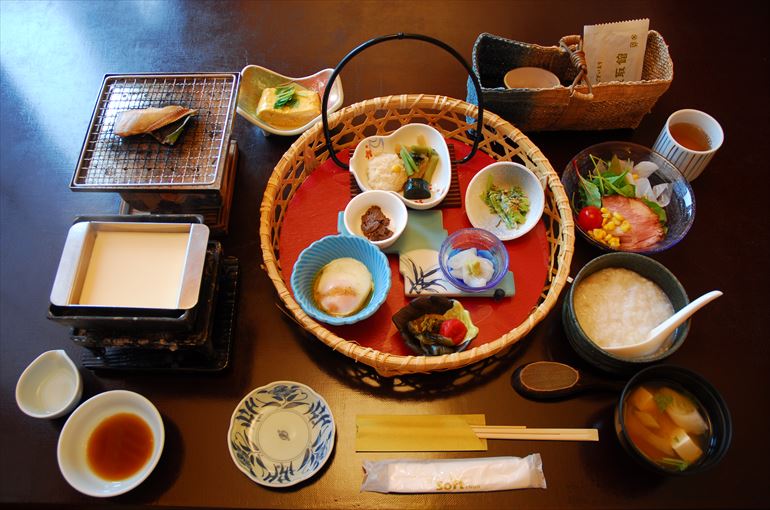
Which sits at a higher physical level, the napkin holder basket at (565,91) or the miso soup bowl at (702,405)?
the napkin holder basket at (565,91)

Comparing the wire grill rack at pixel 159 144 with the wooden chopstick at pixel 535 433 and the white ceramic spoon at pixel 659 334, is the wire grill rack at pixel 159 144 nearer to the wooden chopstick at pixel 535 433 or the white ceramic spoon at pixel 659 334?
the wooden chopstick at pixel 535 433

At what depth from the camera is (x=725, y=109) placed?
2.38m

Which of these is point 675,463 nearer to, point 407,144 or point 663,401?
point 663,401

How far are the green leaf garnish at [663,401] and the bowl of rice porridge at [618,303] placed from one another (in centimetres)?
11

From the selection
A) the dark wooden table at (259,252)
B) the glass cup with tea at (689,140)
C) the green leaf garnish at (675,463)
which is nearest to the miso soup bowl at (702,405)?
the green leaf garnish at (675,463)

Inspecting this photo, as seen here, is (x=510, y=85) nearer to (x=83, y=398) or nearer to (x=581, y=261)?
(x=581, y=261)

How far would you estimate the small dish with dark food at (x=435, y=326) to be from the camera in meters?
1.64

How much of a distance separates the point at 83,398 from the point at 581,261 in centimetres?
190

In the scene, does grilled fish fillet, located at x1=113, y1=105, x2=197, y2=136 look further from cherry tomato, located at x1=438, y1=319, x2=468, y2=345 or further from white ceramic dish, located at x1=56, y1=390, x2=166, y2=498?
cherry tomato, located at x1=438, y1=319, x2=468, y2=345

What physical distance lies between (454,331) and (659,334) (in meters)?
0.65

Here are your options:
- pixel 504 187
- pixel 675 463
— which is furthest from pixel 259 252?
pixel 675 463

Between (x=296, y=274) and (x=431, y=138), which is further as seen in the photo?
(x=431, y=138)

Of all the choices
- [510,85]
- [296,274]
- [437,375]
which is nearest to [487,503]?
[437,375]

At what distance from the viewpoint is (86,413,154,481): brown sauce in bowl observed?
61.1 inches
